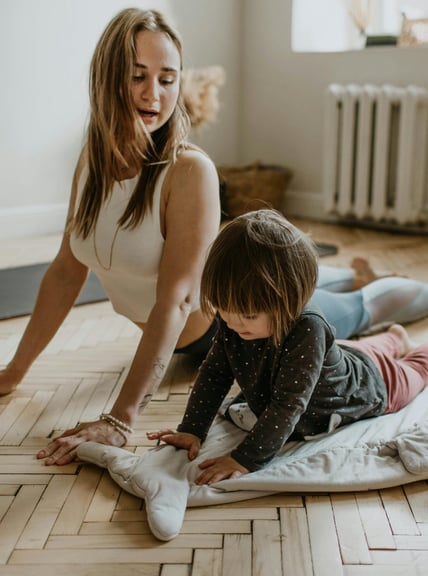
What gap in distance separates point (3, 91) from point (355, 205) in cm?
171

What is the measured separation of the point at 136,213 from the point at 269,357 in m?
0.44

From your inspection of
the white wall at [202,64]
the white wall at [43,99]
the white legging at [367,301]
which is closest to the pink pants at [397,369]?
the white legging at [367,301]

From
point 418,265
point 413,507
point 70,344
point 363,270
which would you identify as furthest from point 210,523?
point 418,265

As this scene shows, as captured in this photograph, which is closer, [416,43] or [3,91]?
[3,91]

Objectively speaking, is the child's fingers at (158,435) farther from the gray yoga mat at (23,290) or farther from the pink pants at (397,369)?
the gray yoga mat at (23,290)

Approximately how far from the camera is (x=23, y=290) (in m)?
2.59

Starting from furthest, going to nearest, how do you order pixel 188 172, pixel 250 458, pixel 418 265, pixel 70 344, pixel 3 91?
pixel 3 91 < pixel 418 265 < pixel 70 344 < pixel 188 172 < pixel 250 458

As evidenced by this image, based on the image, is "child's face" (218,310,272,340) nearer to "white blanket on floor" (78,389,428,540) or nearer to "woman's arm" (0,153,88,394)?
"white blanket on floor" (78,389,428,540)

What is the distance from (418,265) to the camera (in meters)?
3.03

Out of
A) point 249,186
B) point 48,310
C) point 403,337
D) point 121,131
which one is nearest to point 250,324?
point 121,131

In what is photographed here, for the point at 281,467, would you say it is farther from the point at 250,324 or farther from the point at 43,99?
the point at 43,99

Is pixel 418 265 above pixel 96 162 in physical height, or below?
below

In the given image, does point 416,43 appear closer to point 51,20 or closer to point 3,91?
point 51,20

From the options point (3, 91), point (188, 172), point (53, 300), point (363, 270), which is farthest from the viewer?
point (3, 91)
